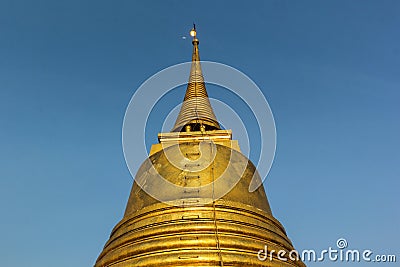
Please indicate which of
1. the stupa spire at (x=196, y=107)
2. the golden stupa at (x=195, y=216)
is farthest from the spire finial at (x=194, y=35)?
the golden stupa at (x=195, y=216)

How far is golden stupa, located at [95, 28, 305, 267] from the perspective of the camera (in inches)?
320

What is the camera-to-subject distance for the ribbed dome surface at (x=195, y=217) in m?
8.10

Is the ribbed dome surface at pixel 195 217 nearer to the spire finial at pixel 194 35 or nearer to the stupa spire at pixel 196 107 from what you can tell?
the stupa spire at pixel 196 107

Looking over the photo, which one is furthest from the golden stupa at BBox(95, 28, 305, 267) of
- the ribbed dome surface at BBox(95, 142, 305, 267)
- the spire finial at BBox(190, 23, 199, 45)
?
the spire finial at BBox(190, 23, 199, 45)

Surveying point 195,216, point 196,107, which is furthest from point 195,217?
point 196,107

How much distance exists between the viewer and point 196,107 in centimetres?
1484

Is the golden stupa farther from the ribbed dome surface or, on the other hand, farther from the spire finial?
the spire finial

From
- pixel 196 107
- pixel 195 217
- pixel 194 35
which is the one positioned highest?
pixel 194 35

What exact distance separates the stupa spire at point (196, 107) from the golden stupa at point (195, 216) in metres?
2.03

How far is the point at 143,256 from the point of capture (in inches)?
321

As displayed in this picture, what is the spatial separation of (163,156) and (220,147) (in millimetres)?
1495

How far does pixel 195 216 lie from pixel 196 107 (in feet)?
21.4

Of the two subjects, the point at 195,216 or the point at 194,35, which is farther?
the point at 194,35

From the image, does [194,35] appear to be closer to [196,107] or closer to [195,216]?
[196,107]
